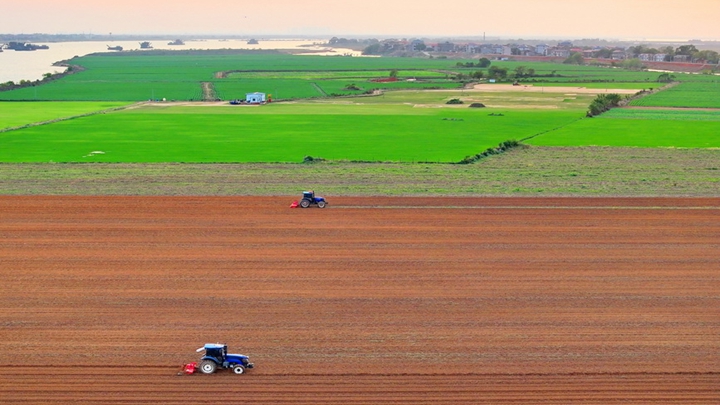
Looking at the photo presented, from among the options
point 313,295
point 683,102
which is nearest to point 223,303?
point 313,295

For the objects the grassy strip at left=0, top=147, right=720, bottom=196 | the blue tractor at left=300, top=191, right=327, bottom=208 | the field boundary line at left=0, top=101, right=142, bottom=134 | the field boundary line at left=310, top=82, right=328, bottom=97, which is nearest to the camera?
the blue tractor at left=300, top=191, right=327, bottom=208

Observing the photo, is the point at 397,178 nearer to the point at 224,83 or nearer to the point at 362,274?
the point at 362,274

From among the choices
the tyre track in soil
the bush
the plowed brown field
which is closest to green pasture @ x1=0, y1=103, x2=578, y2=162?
the bush

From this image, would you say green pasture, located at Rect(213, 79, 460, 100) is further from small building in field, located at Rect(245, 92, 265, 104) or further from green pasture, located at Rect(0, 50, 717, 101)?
small building in field, located at Rect(245, 92, 265, 104)

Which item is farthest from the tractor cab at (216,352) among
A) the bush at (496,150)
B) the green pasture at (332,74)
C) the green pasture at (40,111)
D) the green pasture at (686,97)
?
the green pasture at (332,74)

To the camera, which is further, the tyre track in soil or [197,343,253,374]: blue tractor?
[197,343,253,374]: blue tractor

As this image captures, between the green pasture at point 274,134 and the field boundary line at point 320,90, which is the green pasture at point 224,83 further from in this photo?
the green pasture at point 274,134
